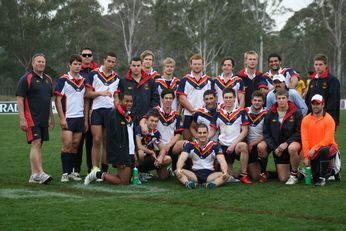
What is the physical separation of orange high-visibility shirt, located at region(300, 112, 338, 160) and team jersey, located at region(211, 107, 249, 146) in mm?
950

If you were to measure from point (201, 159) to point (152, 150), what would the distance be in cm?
101

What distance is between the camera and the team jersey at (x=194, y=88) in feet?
32.0

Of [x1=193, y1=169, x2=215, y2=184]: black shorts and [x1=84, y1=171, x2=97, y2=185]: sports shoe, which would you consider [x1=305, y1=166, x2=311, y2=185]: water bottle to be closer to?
[x1=193, y1=169, x2=215, y2=184]: black shorts

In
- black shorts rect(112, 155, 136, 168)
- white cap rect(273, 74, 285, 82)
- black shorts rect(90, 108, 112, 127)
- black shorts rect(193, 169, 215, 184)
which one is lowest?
black shorts rect(193, 169, 215, 184)

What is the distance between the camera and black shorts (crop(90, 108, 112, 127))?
30.5 ft

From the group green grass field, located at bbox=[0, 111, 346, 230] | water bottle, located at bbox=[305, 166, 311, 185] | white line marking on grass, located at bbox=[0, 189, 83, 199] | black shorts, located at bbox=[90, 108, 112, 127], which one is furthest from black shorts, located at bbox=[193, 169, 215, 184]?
white line marking on grass, located at bbox=[0, 189, 83, 199]

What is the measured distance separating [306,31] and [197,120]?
158ft

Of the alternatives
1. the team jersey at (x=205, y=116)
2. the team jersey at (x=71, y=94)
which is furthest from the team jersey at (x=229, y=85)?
the team jersey at (x=71, y=94)

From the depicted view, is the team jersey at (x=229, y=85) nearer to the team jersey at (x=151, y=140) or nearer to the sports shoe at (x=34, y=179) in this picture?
the team jersey at (x=151, y=140)

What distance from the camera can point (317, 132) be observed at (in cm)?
858

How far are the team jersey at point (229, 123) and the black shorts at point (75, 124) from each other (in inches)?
81.3

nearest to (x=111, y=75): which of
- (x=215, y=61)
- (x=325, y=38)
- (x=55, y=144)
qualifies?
(x=55, y=144)

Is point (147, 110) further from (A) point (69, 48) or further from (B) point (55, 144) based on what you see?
(A) point (69, 48)

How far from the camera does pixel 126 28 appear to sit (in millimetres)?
54281
